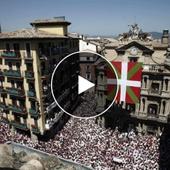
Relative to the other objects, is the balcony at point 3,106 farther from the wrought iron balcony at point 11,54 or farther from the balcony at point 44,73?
the balcony at point 44,73

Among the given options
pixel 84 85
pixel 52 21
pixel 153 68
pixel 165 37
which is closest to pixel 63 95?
pixel 52 21

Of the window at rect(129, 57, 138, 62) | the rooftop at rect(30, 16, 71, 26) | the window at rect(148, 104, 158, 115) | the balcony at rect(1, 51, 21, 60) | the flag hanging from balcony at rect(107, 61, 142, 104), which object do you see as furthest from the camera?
the rooftop at rect(30, 16, 71, 26)

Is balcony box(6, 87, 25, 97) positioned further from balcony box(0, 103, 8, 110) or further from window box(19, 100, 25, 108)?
balcony box(0, 103, 8, 110)

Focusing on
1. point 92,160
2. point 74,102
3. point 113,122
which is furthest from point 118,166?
point 74,102

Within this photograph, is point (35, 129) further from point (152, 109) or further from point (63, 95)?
point (152, 109)

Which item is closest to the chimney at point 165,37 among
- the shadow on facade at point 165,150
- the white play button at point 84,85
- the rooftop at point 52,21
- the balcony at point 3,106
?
the shadow on facade at point 165,150

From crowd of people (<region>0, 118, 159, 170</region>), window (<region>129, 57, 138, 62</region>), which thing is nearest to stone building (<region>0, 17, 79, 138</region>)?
crowd of people (<region>0, 118, 159, 170</region>)
